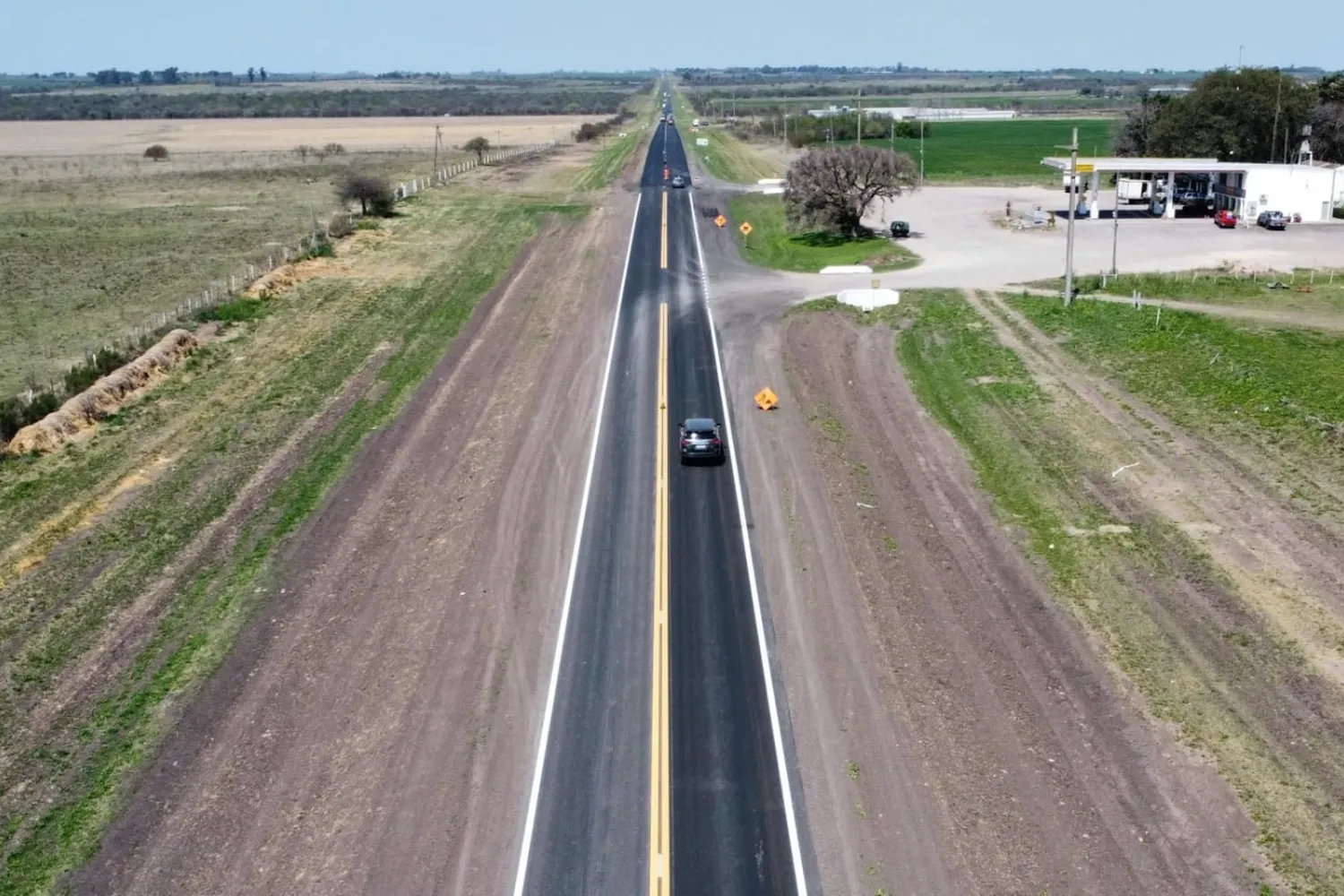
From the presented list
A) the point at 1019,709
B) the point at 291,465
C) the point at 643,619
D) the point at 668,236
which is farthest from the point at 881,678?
the point at 668,236

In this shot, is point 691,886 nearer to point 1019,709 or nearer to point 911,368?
point 1019,709

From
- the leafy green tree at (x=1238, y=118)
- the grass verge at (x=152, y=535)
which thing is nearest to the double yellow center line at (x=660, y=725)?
the grass verge at (x=152, y=535)

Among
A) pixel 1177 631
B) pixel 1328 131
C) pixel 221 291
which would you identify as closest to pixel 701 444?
pixel 1177 631

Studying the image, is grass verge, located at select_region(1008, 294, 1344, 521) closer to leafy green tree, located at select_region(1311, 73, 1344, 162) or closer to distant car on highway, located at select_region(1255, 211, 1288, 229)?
distant car on highway, located at select_region(1255, 211, 1288, 229)

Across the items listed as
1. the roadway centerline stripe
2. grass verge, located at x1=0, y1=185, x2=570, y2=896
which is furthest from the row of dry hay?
the roadway centerline stripe

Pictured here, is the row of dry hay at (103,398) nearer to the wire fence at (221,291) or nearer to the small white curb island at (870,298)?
the wire fence at (221,291)

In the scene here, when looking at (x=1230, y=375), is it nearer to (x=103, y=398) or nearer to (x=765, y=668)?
(x=765, y=668)
